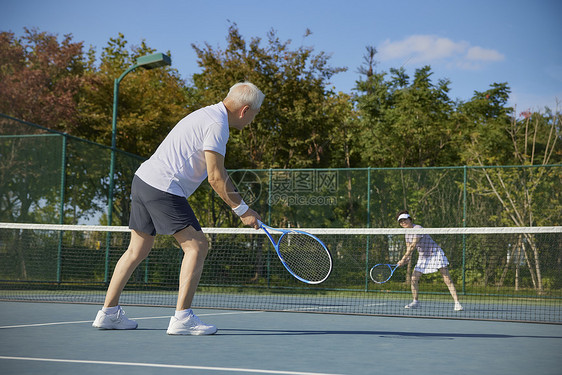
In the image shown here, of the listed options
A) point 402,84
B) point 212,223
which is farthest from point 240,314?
point 402,84

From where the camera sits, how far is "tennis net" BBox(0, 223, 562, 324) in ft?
34.6

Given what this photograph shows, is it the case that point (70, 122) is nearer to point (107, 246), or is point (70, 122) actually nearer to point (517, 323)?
point (107, 246)

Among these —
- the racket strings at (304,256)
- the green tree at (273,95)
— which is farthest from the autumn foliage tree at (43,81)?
the racket strings at (304,256)

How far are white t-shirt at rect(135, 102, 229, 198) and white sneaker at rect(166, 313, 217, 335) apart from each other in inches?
36.2

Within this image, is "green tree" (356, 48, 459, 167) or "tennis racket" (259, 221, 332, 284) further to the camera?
"green tree" (356, 48, 459, 167)

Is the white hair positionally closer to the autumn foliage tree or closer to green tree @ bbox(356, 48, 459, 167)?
the autumn foliage tree

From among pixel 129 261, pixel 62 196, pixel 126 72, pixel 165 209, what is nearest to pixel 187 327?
pixel 129 261

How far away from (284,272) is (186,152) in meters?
8.21

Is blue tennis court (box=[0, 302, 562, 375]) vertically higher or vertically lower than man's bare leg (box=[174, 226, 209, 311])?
lower

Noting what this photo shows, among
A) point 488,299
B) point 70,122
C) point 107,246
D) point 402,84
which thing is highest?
point 402,84

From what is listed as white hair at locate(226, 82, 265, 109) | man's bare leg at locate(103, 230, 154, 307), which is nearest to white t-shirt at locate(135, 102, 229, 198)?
white hair at locate(226, 82, 265, 109)

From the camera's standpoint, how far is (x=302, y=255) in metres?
5.72

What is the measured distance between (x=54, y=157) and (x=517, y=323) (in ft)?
25.6

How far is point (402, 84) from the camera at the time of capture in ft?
78.2
